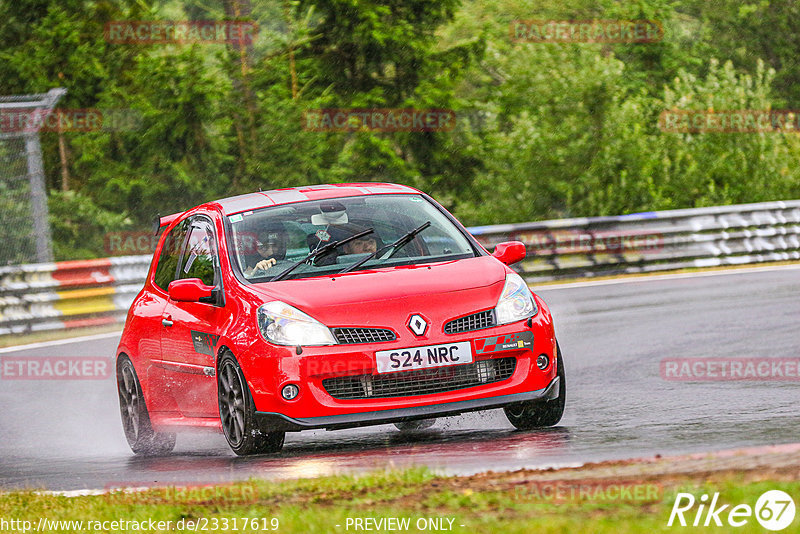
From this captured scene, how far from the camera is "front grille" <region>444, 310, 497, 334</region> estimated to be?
780 cm

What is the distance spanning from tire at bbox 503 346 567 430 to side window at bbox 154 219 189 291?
2718 mm

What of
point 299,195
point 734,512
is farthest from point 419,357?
point 734,512

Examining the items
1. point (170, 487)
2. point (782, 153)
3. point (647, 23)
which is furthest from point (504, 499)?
point (647, 23)

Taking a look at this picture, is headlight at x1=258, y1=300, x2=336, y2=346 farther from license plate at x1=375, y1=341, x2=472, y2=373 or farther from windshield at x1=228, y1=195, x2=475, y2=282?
windshield at x1=228, y1=195, x2=475, y2=282

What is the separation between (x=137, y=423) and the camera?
9.88 metres

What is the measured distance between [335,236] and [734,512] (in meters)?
4.28

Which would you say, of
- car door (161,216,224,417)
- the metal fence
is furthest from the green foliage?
car door (161,216,224,417)

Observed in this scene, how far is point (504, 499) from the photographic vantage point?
5641 mm

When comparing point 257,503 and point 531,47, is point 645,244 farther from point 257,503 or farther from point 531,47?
point 257,503

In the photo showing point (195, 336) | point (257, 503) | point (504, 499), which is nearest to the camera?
point (504, 499)

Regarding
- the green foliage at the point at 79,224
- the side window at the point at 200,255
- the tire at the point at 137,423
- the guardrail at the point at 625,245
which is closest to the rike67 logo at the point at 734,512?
the side window at the point at 200,255

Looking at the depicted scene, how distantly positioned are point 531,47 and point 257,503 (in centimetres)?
2452

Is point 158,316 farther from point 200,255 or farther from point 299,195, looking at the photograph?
point 299,195

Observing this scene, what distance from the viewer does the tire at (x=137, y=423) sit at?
9797mm
